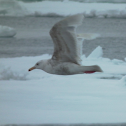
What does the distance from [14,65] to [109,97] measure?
0.78 metres

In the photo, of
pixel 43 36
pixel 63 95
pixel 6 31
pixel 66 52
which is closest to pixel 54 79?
pixel 63 95

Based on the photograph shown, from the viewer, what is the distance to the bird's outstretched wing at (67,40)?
2686 mm

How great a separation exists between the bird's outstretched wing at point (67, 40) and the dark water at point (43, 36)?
231 millimetres

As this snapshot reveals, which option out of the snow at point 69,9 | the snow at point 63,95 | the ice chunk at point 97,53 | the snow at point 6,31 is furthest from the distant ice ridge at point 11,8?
the ice chunk at point 97,53

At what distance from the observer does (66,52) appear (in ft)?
9.09

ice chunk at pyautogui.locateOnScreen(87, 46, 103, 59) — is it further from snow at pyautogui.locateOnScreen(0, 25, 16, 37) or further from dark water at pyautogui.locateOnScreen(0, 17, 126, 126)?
snow at pyautogui.locateOnScreen(0, 25, 16, 37)

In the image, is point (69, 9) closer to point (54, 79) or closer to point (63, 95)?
point (54, 79)

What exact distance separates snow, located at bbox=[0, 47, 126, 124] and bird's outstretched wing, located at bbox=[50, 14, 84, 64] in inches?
Result: 5.2

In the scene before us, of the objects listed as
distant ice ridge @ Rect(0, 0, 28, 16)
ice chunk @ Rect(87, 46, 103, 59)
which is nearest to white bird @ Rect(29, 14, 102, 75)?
ice chunk @ Rect(87, 46, 103, 59)

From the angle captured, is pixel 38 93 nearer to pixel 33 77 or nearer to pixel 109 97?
pixel 33 77

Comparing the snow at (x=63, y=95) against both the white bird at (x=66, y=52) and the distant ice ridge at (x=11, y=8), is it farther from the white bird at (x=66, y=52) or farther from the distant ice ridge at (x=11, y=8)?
the distant ice ridge at (x=11, y=8)

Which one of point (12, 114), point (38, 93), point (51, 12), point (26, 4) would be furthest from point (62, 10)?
point (12, 114)

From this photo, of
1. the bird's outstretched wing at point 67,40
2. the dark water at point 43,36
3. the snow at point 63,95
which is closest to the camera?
the bird's outstretched wing at point 67,40

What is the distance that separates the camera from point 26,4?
304 centimetres
